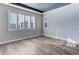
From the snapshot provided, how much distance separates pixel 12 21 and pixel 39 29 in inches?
28.9

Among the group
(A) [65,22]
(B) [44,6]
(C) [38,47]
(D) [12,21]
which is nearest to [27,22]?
(D) [12,21]

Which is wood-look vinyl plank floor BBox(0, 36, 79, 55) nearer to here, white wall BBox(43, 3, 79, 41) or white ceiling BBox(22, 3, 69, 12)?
white wall BBox(43, 3, 79, 41)

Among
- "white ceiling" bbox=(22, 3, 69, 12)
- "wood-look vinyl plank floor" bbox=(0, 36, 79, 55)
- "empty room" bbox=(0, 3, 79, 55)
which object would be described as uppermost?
"white ceiling" bbox=(22, 3, 69, 12)

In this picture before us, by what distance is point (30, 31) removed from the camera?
2051mm

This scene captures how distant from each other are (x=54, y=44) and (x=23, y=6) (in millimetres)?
1290

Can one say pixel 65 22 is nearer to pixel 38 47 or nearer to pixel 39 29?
pixel 39 29

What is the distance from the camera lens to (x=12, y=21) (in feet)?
6.10

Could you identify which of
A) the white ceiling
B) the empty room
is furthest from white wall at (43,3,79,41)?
the white ceiling

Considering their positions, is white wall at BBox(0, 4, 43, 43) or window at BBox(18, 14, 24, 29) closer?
window at BBox(18, 14, 24, 29)

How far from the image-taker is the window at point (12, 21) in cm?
186

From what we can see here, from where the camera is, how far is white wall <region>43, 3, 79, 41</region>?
76.3 inches

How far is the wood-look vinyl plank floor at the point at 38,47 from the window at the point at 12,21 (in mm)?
396

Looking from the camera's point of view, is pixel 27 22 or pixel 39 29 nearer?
pixel 27 22
